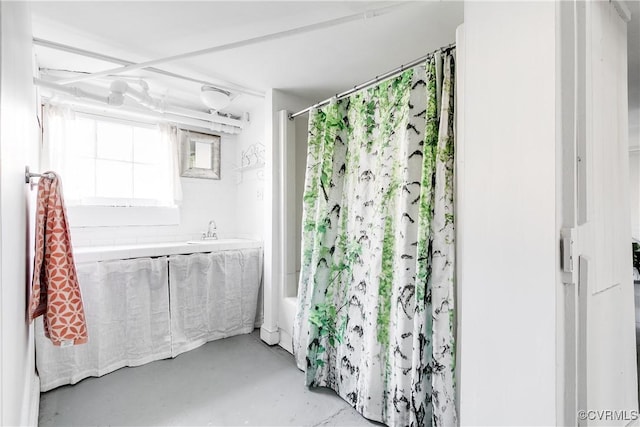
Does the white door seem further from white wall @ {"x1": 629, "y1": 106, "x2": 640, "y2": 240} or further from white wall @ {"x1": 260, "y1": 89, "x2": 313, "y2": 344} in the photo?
white wall @ {"x1": 629, "y1": 106, "x2": 640, "y2": 240}

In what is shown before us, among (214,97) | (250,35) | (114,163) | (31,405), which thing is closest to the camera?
(31,405)

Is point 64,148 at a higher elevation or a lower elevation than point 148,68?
lower

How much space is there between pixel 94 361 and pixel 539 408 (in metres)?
2.72

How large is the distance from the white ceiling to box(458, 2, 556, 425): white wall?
94 centimetres

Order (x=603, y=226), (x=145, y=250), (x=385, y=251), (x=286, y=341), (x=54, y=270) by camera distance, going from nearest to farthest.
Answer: (x=603, y=226)
(x=54, y=270)
(x=385, y=251)
(x=145, y=250)
(x=286, y=341)

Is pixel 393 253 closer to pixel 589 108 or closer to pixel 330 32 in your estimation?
pixel 589 108

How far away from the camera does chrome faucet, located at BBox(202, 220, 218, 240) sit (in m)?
3.35

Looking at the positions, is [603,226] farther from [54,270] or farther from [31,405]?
[31,405]

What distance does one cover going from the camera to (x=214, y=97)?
2.66 meters

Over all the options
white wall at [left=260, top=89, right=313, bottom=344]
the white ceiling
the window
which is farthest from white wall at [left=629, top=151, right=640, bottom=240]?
the window

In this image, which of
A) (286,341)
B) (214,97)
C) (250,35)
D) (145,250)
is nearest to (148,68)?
(214,97)

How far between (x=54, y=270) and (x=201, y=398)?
1223 mm

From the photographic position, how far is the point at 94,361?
230cm

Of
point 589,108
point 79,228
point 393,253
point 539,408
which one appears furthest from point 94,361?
point 589,108
